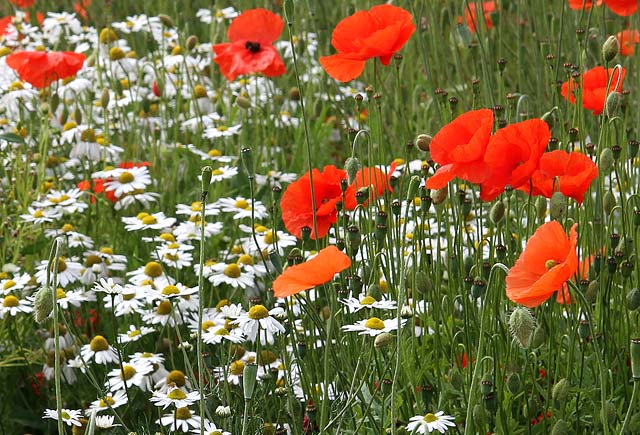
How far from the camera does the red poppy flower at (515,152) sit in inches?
63.3

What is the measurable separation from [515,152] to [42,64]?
1.73 meters

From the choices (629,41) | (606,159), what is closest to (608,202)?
(606,159)

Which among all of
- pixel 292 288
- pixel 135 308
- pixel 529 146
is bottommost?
pixel 135 308

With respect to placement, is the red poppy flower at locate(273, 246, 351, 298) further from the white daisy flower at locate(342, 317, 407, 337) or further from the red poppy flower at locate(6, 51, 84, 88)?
the red poppy flower at locate(6, 51, 84, 88)

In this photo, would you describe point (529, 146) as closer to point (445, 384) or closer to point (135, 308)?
point (445, 384)

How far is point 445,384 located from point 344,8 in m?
2.32

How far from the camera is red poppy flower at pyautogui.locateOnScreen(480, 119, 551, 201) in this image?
1.61 meters

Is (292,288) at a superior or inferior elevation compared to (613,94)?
inferior

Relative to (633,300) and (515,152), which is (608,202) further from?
(515,152)

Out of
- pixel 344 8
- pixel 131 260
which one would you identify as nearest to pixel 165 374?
pixel 131 260

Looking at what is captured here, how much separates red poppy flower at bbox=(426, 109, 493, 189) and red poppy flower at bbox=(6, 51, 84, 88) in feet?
5.13

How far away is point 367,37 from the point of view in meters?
2.13

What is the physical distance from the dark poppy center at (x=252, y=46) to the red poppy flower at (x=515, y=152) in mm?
1524

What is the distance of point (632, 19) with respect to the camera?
10.2 ft
